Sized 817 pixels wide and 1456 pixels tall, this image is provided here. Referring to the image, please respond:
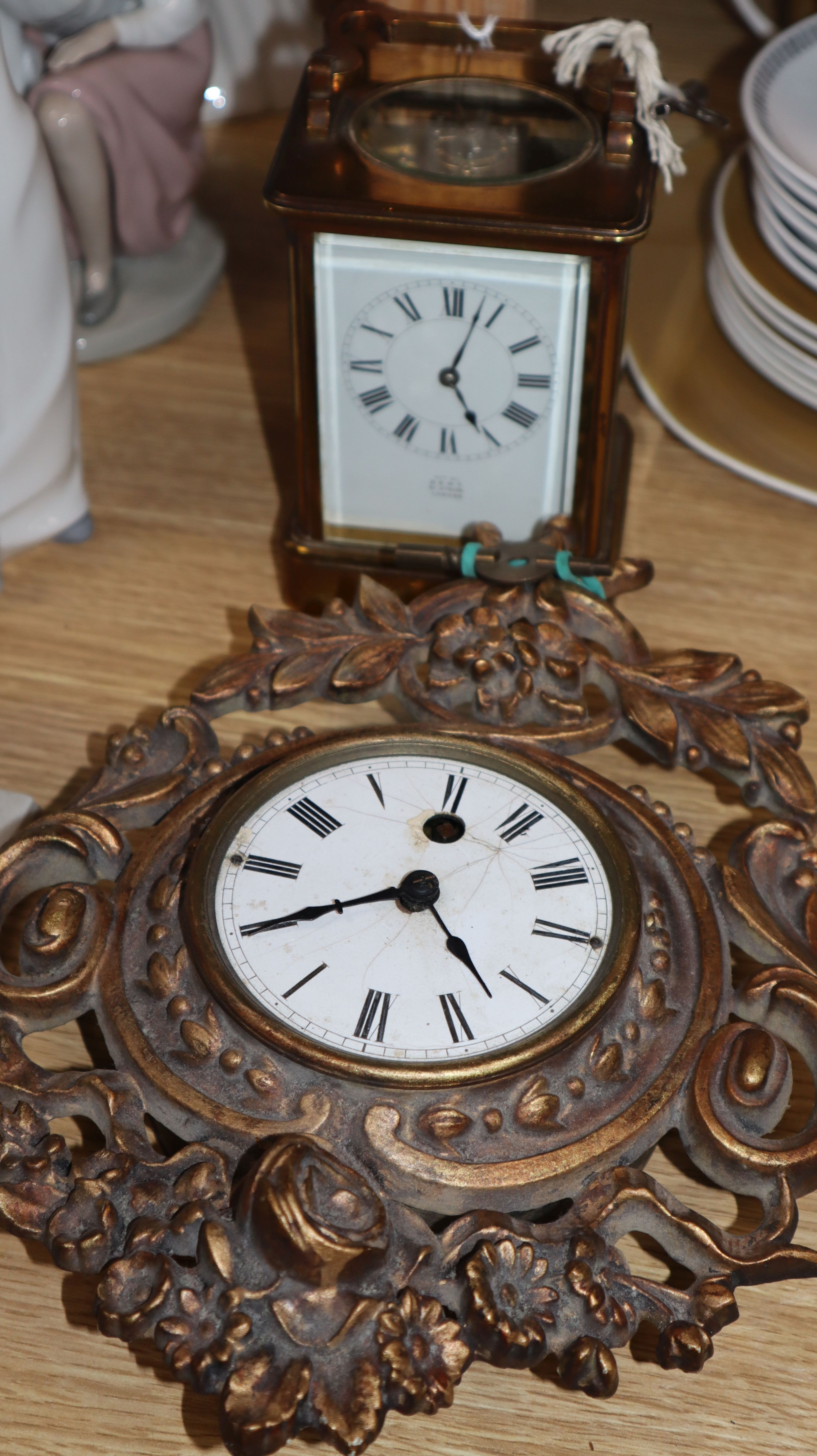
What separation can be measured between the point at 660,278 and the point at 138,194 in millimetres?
448

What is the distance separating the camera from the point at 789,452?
1.24 metres

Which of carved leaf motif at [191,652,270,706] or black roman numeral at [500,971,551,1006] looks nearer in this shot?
black roman numeral at [500,971,551,1006]

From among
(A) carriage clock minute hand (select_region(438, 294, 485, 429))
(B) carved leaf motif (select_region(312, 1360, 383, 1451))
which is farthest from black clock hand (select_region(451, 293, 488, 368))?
(B) carved leaf motif (select_region(312, 1360, 383, 1451))

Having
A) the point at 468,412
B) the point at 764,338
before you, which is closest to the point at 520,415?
the point at 468,412

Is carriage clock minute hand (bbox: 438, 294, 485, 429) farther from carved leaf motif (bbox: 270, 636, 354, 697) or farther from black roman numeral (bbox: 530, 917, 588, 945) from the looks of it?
black roman numeral (bbox: 530, 917, 588, 945)

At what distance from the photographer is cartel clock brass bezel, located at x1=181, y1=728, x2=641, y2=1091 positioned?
704 millimetres

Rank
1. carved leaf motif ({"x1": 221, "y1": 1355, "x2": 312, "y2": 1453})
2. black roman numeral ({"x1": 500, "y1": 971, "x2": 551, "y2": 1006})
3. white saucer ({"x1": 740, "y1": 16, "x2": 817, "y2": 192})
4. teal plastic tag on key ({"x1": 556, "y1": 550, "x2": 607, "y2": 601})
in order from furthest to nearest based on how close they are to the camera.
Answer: white saucer ({"x1": 740, "y1": 16, "x2": 817, "y2": 192}) → teal plastic tag on key ({"x1": 556, "y1": 550, "x2": 607, "y2": 601}) → black roman numeral ({"x1": 500, "y1": 971, "x2": 551, "y2": 1006}) → carved leaf motif ({"x1": 221, "y1": 1355, "x2": 312, "y2": 1453})

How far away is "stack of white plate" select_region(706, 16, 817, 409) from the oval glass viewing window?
0.21 metres

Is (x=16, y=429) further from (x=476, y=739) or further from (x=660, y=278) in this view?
(x=660, y=278)

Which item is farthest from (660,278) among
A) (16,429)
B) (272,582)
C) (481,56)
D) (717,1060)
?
(717,1060)

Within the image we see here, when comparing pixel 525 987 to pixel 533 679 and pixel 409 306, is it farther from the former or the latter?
pixel 409 306

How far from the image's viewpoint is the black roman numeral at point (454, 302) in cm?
99

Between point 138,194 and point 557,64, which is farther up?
point 557,64

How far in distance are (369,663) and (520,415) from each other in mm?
223
